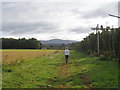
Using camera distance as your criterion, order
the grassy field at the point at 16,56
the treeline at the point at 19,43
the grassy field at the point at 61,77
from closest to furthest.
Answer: the grassy field at the point at 61,77 → the grassy field at the point at 16,56 → the treeline at the point at 19,43

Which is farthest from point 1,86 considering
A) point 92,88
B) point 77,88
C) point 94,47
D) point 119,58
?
point 94,47

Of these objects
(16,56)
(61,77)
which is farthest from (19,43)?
(61,77)

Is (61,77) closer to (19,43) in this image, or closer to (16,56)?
(16,56)

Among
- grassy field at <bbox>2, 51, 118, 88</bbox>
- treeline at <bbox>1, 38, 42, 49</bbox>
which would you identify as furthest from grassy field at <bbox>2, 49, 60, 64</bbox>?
treeline at <bbox>1, 38, 42, 49</bbox>

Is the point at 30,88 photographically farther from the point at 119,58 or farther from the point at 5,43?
the point at 5,43

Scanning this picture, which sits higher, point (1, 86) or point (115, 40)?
point (115, 40)

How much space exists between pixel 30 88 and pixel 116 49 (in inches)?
607

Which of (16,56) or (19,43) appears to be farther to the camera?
(19,43)

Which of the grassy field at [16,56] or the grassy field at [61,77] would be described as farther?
the grassy field at [16,56]

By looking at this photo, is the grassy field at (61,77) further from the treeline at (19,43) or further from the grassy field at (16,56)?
the treeline at (19,43)

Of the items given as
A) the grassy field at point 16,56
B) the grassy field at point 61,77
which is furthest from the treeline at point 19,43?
the grassy field at point 61,77

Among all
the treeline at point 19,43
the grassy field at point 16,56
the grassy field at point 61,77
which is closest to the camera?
the grassy field at point 61,77

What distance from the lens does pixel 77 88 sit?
32.2ft

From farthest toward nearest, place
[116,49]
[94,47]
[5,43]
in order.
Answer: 1. [5,43]
2. [94,47]
3. [116,49]
